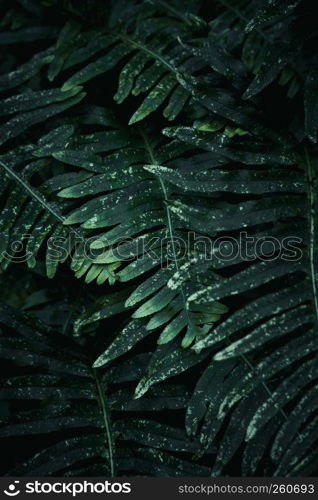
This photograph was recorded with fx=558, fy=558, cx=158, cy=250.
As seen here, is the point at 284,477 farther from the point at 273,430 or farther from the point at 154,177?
the point at 154,177

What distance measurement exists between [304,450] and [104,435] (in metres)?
0.50

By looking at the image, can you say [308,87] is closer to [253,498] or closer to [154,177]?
[154,177]

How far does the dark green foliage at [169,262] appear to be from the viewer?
130 cm

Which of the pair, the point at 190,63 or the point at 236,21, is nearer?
the point at 190,63

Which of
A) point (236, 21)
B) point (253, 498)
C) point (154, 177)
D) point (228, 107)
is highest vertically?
point (236, 21)

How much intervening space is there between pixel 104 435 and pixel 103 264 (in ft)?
1.43

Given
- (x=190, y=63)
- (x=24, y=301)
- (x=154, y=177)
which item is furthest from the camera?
(x=24, y=301)

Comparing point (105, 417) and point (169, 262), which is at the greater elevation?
point (169, 262)

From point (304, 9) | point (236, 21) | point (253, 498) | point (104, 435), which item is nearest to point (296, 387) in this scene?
point (253, 498)

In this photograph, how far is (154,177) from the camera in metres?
1.51

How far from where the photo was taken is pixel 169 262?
54.2 inches

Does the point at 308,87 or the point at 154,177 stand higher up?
the point at 308,87

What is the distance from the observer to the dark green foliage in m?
1.30

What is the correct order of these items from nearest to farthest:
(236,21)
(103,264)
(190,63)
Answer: (103,264), (190,63), (236,21)
